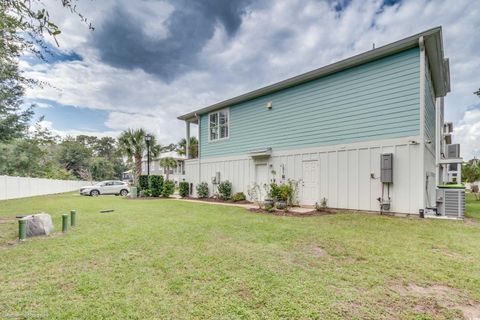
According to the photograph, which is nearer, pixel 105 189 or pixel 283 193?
pixel 283 193

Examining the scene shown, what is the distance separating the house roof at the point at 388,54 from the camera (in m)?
7.20

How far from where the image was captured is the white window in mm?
13961

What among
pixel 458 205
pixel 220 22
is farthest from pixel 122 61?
pixel 458 205

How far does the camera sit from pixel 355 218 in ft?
23.3

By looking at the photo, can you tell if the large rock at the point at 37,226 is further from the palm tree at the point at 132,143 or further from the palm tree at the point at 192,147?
the palm tree at the point at 132,143

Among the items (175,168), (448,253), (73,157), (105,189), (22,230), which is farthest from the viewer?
(73,157)

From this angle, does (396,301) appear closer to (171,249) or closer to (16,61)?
(171,249)

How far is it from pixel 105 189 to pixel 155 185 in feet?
24.2

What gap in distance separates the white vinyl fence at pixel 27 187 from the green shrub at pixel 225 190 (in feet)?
45.1

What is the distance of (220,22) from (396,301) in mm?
11017

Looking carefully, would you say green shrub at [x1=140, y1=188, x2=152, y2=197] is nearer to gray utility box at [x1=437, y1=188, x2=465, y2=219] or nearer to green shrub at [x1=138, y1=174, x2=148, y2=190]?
green shrub at [x1=138, y1=174, x2=148, y2=190]

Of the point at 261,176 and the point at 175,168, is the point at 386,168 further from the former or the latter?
the point at 175,168

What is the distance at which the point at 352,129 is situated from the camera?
876 cm

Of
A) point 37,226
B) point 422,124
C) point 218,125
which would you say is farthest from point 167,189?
point 422,124
